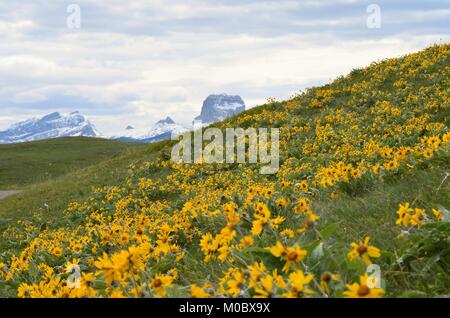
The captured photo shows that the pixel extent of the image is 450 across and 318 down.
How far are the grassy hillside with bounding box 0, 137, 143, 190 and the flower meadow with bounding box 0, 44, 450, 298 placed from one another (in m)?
17.6

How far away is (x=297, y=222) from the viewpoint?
5.80 meters

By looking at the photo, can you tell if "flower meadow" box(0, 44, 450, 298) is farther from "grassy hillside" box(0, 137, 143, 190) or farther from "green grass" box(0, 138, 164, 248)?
"grassy hillside" box(0, 137, 143, 190)

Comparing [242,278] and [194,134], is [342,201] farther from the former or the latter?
[194,134]

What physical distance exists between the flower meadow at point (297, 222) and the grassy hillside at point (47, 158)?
57.9 feet

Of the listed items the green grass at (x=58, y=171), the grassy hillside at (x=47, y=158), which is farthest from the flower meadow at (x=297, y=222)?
the grassy hillside at (x=47, y=158)

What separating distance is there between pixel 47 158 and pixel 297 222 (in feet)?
162

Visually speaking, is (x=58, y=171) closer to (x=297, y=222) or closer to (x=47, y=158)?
(x=47, y=158)

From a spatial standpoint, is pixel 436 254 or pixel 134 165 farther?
pixel 134 165

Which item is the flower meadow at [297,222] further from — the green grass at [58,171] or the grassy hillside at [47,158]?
the grassy hillside at [47,158]

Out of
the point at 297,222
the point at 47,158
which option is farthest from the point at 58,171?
the point at 297,222

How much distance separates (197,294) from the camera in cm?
264

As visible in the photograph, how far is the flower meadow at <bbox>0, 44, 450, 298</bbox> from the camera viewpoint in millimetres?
3102

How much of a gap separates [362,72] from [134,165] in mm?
12472
